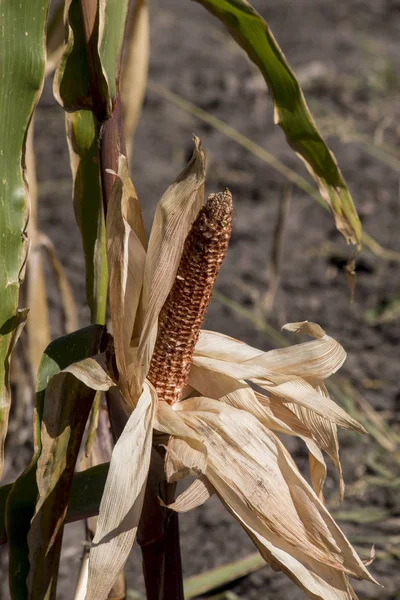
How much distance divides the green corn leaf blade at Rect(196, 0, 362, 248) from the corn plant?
2 centimetres

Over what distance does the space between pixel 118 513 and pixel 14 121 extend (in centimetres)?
25

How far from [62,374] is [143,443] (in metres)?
0.07

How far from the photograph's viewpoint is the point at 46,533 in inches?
20.9

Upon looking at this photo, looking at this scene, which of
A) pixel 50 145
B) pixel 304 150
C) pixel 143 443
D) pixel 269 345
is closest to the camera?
pixel 143 443

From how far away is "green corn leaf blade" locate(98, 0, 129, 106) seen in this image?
20.2 inches

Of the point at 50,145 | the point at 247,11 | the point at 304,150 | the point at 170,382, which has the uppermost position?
the point at 247,11

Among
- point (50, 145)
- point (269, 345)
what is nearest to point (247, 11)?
point (269, 345)

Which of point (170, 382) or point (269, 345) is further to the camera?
point (269, 345)

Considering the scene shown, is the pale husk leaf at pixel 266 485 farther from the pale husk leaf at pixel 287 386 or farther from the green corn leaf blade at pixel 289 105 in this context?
the green corn leaf blade at pixel 289 105

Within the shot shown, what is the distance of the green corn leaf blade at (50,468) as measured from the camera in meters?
0.52

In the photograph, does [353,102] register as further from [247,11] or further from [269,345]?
[247,11]

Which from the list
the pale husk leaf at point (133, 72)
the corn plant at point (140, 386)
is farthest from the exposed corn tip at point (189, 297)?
the pale husk leaf at point (133, 72)

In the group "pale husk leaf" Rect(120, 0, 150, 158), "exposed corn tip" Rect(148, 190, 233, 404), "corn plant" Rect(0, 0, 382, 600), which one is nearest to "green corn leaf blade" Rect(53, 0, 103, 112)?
"corn plant" Rect(0, 0, 382, 600)

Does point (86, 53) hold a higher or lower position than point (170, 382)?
higher
